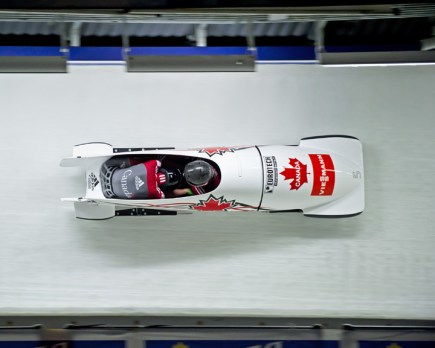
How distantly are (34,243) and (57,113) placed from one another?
1.12 meters

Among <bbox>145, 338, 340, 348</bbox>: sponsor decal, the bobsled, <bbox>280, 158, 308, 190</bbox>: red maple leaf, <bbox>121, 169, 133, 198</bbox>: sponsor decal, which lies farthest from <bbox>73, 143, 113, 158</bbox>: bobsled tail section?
<bbox>145, 338, 340, 348</bbox>: sponsor decal

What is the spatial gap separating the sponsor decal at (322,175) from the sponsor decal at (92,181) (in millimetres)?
1743

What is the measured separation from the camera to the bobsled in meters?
4.61

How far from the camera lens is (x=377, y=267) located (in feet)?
16.8

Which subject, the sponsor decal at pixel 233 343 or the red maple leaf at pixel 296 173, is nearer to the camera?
the sponsor decal at pixel 233 343

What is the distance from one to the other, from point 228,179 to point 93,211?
1.18 m

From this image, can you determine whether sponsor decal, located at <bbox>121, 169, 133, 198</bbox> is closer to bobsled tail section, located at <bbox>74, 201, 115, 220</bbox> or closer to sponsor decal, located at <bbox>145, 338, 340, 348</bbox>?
bobsled tail section, located at <bbox>74, 201, 115, 220</bbox>

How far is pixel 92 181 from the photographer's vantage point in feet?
15.7

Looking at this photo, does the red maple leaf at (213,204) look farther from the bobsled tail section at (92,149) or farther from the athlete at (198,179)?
the bobsled tail section at (92,149)

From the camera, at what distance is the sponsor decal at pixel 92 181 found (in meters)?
4.78

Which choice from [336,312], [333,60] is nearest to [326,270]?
[336,312]

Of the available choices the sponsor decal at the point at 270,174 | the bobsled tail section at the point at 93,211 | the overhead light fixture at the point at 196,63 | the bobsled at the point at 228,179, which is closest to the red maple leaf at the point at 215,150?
the bobsled at the point at 228,179

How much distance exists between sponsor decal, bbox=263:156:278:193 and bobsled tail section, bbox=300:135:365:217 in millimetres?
398

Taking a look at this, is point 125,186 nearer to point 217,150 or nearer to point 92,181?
point 92,181
